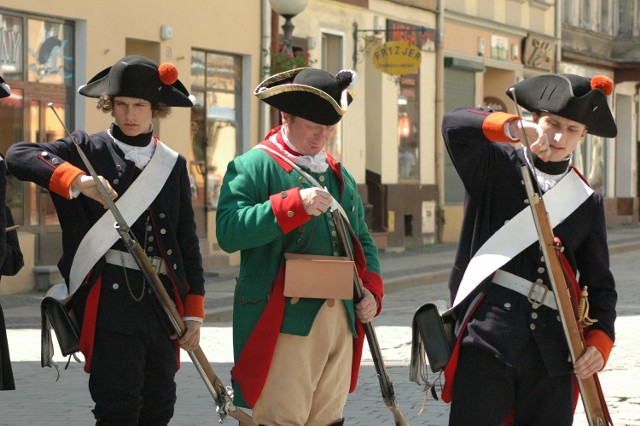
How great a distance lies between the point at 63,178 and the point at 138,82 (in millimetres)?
581

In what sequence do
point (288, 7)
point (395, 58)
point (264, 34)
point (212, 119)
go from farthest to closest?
point (395, 58), point (264, 34), point (212, 119), point (288, 7)

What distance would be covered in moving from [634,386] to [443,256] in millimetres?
14835

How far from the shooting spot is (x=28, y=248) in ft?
56.8

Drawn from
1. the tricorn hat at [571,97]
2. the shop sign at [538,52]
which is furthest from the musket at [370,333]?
the shop sign at [538,52]

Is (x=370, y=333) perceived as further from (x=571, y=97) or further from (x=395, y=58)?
(x=395, y=58)

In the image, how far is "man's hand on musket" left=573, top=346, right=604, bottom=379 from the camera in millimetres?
5368

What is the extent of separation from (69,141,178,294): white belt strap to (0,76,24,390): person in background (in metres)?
0.26

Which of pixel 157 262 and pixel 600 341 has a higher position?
pixel 157 262

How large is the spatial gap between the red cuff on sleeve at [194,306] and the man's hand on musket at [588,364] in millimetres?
1677

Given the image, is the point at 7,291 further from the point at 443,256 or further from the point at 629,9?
the point at 629,9

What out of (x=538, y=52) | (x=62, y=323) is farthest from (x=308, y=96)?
(x=538, y=52)

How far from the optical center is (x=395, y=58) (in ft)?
79.6

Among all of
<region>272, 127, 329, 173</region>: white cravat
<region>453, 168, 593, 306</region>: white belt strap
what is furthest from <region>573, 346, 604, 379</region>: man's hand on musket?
<region>272, 127, 329, 173</region>: white cravat

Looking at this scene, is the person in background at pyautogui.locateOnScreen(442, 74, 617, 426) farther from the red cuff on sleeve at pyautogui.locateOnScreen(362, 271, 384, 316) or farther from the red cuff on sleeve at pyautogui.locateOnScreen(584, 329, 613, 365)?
the red cuff on sleeve at pyautogui.locateOnScreen(362, 271, 384, 316)
